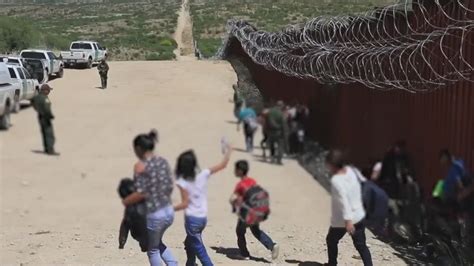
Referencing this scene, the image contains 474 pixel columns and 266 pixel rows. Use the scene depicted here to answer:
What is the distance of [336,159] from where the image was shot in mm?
2498

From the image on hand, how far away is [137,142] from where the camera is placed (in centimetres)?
245

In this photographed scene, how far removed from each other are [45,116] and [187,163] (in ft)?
1.66

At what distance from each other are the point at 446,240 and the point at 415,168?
1674mm

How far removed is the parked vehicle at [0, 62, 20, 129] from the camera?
220cm

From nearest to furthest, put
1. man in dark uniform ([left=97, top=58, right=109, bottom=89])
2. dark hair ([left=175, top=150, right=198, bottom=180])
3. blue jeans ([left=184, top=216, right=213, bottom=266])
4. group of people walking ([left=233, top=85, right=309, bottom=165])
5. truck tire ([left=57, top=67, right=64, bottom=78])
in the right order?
group of people walking ([left=233, top=85, right=309, bottom=165])
dark hair ([left=175, top=150, right=198, bottom=180])
man in dark uniform ([left=97, top=58, right=109, bottom=89])
truck tire ([left=57, top=67, right=64, bottom=78])
blue jeans ([left=184, top=216, right=213, bottom=266])

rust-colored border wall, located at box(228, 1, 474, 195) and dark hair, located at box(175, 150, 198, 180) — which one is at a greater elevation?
rust-colored border wall, located at box(228, 1, 474, 195)

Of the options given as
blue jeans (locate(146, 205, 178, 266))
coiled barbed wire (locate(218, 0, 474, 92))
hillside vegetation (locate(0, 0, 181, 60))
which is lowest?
blue jeans (locate(146, 205, 178, 266))

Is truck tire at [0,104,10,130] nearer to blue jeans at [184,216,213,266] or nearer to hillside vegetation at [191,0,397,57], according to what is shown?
blue jeans at [184,216,213,266]

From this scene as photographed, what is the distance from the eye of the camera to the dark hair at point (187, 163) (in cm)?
254

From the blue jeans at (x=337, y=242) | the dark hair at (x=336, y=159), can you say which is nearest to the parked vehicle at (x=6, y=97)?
the dark hair at (x=336, y=159)

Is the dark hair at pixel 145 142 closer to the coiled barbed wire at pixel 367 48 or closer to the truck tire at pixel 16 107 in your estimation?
the truck tire at pixel 16 107

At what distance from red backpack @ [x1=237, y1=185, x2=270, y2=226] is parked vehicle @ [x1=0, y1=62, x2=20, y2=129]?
0.84 meters

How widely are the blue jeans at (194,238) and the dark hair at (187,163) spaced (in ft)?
3.01

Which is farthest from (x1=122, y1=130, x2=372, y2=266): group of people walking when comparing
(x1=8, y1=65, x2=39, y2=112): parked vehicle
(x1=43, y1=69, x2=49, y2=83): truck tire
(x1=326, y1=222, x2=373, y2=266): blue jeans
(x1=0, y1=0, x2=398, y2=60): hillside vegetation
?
(x1=326, y1=222, x2=373, y2=266): blue jeans
